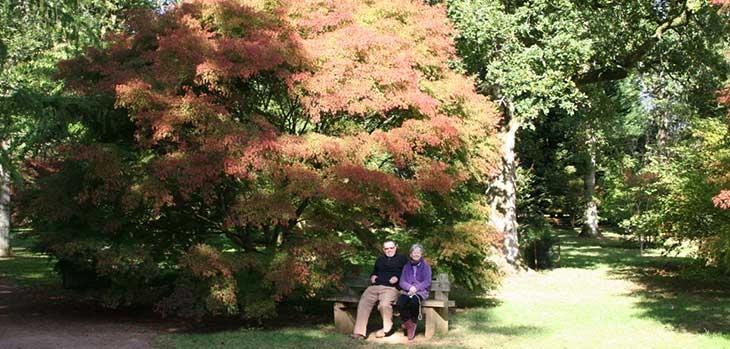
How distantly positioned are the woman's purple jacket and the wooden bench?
9.1 inches

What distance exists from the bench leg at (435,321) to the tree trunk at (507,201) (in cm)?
914

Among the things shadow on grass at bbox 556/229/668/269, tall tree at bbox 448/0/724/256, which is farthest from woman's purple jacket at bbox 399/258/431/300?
shadow on grass at bbox 556/229/668/269

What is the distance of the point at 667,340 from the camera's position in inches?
371

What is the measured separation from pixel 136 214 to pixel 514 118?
11.1 meters

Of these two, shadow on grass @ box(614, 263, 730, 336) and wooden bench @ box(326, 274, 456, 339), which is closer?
wooden bench @ box(326, 274, 456, 339)

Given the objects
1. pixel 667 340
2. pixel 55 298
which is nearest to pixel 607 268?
pixel 667 340

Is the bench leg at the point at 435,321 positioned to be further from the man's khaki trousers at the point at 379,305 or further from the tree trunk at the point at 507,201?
the tree trunk at the point at 507,201

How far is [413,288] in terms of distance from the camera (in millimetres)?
9594

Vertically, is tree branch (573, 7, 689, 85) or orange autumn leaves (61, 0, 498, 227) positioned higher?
tree branch (573, 7, 689, 85)

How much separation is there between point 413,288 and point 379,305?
523 mm

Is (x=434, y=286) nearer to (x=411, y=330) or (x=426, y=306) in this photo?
(x=426, y=306)

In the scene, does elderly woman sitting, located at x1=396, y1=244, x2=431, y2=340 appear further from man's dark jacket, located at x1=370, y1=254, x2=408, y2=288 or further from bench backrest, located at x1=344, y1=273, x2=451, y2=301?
bench backrest, located at x1=344, y1=273, x2=451, y2=301

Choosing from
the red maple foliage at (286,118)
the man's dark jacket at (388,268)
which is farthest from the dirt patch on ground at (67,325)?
the man's dark jacket at (388,268)

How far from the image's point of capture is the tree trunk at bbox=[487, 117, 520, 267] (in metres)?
18.9
